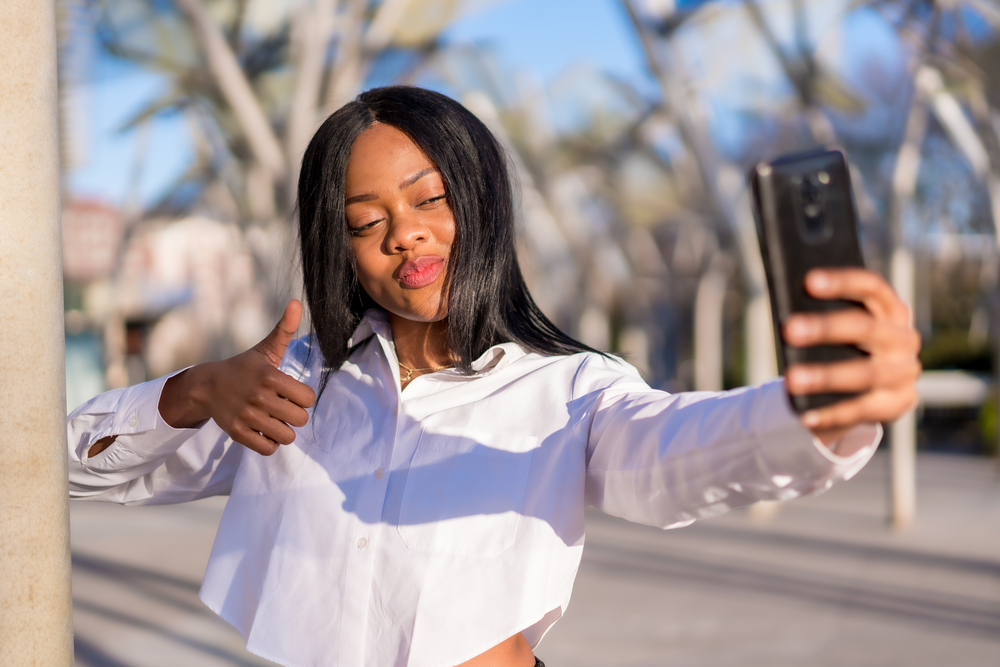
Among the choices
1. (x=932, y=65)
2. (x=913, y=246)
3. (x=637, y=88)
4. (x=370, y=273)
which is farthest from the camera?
(x=913, y=246)

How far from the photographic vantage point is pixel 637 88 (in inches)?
760

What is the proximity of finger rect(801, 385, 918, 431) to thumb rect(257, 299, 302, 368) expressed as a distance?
0.82 meters

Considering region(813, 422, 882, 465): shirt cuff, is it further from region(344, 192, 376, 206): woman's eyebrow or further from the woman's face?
region(344, 192, 376, 206): woman's eyebrow

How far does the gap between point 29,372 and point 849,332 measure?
1.19 meters

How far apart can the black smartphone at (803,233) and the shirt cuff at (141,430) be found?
1130 millimetres

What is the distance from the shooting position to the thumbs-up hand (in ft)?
4.96

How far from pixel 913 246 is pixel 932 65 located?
18.4 meters

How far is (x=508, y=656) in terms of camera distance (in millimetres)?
1716

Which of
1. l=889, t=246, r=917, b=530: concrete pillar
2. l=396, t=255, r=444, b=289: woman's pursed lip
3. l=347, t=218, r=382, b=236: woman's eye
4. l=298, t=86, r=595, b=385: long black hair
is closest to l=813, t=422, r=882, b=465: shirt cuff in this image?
l=298, t=86, r=595, b=385: long black hair

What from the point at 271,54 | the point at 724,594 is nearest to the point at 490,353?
the point at 724,594

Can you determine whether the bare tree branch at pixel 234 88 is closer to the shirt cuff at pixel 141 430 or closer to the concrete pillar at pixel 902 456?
the concrete pillar at pixel 902 456

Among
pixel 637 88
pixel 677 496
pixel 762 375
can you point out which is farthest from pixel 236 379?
pixel 637 88

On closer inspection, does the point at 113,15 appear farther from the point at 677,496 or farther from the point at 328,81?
the point at 677,496

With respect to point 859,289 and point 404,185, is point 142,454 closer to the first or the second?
point 404,185
